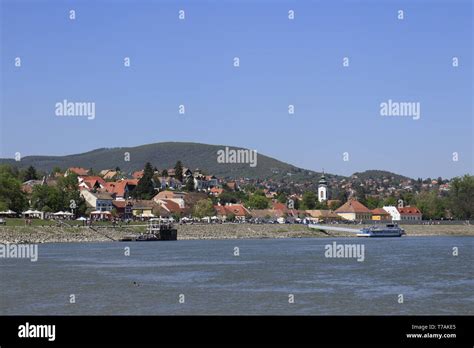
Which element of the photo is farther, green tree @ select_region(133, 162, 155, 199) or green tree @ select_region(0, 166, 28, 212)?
green tree @ select_region(133, 162, 155, 199)

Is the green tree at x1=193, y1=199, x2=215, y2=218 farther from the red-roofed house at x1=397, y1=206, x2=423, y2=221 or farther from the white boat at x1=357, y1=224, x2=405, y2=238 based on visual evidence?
the red-roofed house at x1=397, y1=206, x2=423, y2=221

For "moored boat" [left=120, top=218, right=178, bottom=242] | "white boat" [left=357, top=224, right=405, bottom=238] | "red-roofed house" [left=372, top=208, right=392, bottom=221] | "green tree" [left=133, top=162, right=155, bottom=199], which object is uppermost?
"green tree" [left=133, top=162, right=155, bottom=199]

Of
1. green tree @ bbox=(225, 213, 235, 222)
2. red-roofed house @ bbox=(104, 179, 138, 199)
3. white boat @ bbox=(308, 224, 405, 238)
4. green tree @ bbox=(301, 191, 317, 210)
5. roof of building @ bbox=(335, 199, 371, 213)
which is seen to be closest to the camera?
white boat @ bbox=(308, 224, 405, 238)

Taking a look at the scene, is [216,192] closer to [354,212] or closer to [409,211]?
[354,212]

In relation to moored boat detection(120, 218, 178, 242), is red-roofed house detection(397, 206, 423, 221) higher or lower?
higher

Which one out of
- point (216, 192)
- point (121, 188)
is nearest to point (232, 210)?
point (121, 188)

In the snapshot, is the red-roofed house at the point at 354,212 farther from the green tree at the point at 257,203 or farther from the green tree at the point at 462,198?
the green tree at the point at 462,198

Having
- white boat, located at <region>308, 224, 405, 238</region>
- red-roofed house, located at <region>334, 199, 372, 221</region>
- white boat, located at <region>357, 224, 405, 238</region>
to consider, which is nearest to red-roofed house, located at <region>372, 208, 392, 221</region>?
red-roofed house, located at <region>334, 199, 372, 221</region>

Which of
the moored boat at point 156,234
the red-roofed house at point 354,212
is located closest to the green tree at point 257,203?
the red-roofed house at point 354,212
